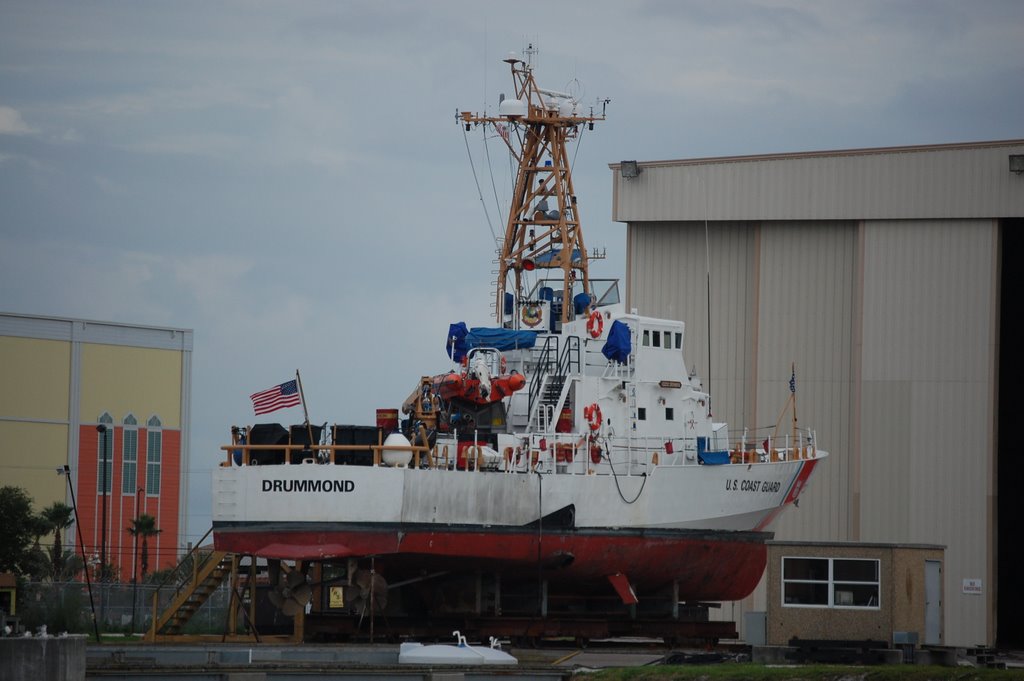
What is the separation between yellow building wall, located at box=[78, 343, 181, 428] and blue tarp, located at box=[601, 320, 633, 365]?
4790cm

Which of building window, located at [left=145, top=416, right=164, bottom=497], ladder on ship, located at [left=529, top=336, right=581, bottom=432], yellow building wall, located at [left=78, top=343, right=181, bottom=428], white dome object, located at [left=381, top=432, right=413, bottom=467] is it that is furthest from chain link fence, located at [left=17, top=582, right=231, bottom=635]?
building window, located at [left=145, top=416, right=164, bottom=497]

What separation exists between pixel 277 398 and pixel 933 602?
15519 millimetres

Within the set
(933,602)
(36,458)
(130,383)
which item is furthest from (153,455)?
(933,602)

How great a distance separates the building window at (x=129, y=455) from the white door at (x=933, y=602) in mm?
58064

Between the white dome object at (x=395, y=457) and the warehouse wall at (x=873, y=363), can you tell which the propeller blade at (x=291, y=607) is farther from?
the warehouse wall at (x=873, y=363)

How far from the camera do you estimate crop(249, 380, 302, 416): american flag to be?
125ft

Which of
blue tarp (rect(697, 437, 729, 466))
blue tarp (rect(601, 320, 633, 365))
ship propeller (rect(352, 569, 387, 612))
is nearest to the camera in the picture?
ship propeller (rect(352, 569, 387, 612))

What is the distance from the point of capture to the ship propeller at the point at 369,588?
123 ft

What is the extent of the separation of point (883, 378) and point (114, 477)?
155 ft

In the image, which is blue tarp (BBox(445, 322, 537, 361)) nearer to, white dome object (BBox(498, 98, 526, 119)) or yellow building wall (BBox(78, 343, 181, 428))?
white dome object (BBox(498, 98, 526, 119))

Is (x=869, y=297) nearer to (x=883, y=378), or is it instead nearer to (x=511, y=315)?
(x=883, y=378)

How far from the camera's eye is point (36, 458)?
81750mm

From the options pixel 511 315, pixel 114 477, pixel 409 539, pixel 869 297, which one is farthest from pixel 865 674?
pixel 114 477

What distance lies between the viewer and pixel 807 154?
1992 inches
